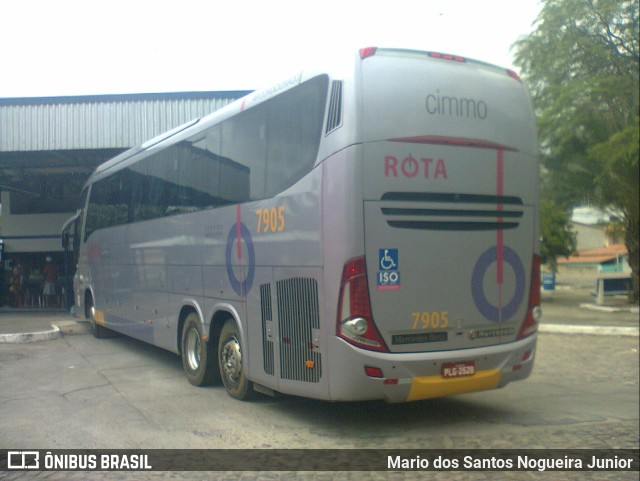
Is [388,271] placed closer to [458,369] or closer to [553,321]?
[458,369]

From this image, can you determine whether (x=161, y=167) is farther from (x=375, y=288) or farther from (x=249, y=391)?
(x=375, y=288)

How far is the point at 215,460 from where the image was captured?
5.71 m

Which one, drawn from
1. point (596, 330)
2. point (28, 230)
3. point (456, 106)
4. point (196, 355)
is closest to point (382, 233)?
point (456, 106)

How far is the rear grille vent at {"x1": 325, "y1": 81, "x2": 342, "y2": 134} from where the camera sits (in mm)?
6398

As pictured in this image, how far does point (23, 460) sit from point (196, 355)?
3.63 meters

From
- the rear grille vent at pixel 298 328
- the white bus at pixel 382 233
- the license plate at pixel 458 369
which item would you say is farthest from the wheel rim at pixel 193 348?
the license plate at pixel 458 369

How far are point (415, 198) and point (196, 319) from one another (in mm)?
3879

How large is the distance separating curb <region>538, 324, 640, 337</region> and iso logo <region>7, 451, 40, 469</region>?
12753 mm

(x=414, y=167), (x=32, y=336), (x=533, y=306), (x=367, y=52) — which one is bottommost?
(x=32, y=336)

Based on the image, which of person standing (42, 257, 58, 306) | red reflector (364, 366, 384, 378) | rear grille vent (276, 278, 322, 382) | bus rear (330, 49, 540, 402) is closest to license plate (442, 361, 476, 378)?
bus rear (330, 49, 540, 402)

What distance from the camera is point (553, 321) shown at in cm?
1795

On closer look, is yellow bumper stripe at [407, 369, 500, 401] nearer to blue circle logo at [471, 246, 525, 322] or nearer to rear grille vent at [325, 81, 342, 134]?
blue circle logo at [471, 246, 525, 322]

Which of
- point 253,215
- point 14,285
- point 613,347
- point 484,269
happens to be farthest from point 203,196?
point 613,347

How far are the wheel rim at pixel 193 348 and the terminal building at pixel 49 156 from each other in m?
1.95
